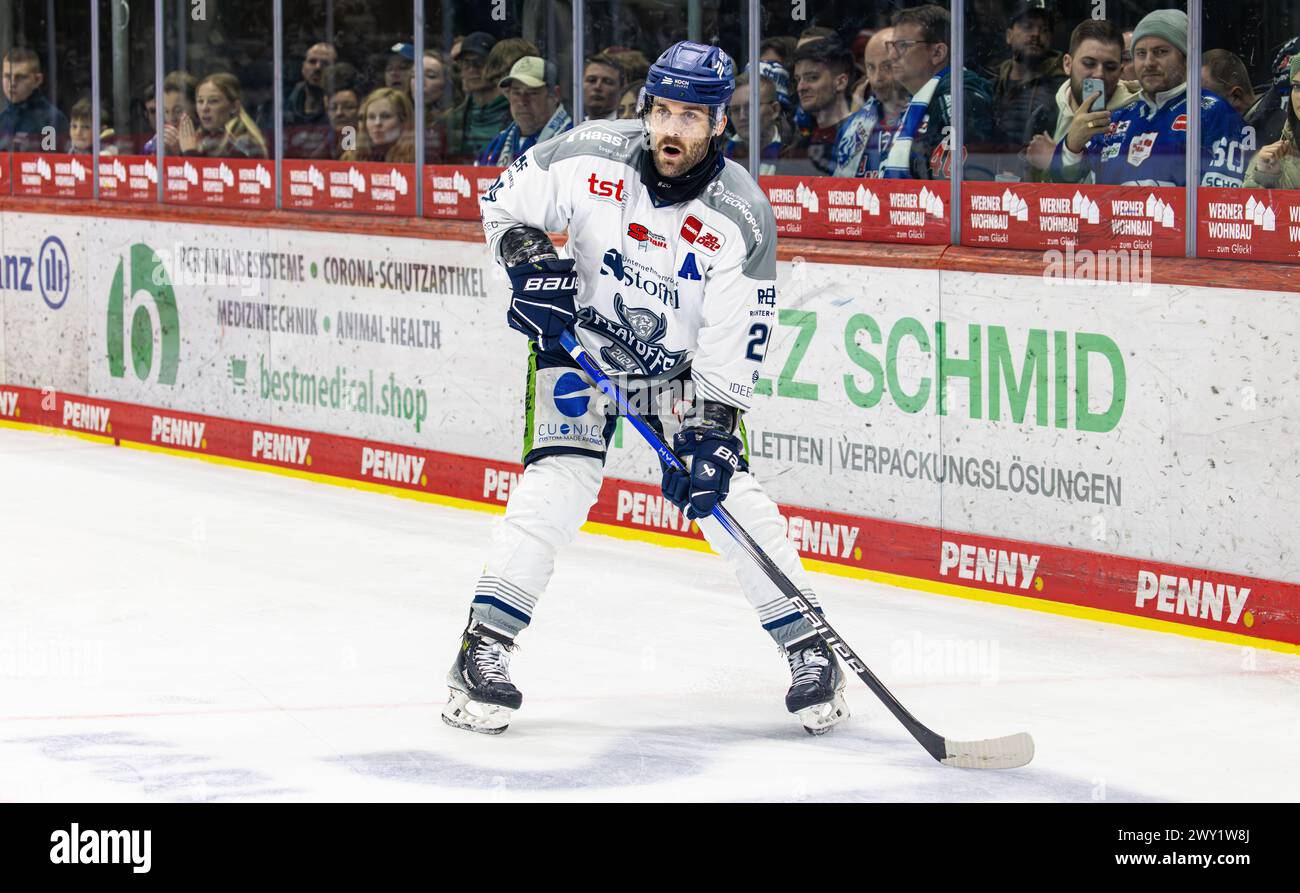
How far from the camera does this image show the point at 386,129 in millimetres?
9164

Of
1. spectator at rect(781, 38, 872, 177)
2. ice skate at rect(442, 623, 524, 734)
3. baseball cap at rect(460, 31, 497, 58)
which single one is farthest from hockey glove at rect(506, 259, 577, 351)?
baseball cap at rect(460, 31, 497, 58)

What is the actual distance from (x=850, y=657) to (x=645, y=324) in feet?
2.99

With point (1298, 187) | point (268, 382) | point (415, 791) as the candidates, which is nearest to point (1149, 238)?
point (1298, 187)

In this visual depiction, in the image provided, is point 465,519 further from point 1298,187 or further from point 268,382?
point 1298,187

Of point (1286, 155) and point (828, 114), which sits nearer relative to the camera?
point (1286, 155)

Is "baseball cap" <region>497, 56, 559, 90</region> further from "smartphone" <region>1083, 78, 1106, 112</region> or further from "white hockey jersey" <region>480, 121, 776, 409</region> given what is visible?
"white hockey jersey" <region>480, 121, 776, 409</region>

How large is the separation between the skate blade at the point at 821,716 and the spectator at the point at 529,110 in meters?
3.86

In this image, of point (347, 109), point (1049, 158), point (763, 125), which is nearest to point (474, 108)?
point (347, 109)

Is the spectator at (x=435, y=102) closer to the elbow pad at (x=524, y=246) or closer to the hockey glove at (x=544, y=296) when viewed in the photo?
the elbow pad at (x=524, y=246)

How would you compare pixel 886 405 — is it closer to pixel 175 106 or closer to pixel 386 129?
pixel 386 129

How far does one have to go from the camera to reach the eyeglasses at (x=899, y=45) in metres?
7.09

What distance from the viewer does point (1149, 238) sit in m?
6.41

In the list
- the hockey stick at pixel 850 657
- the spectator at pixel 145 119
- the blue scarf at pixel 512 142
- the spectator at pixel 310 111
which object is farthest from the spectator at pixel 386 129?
the hockey stick at pixel 850 657

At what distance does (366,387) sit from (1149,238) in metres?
3.89
